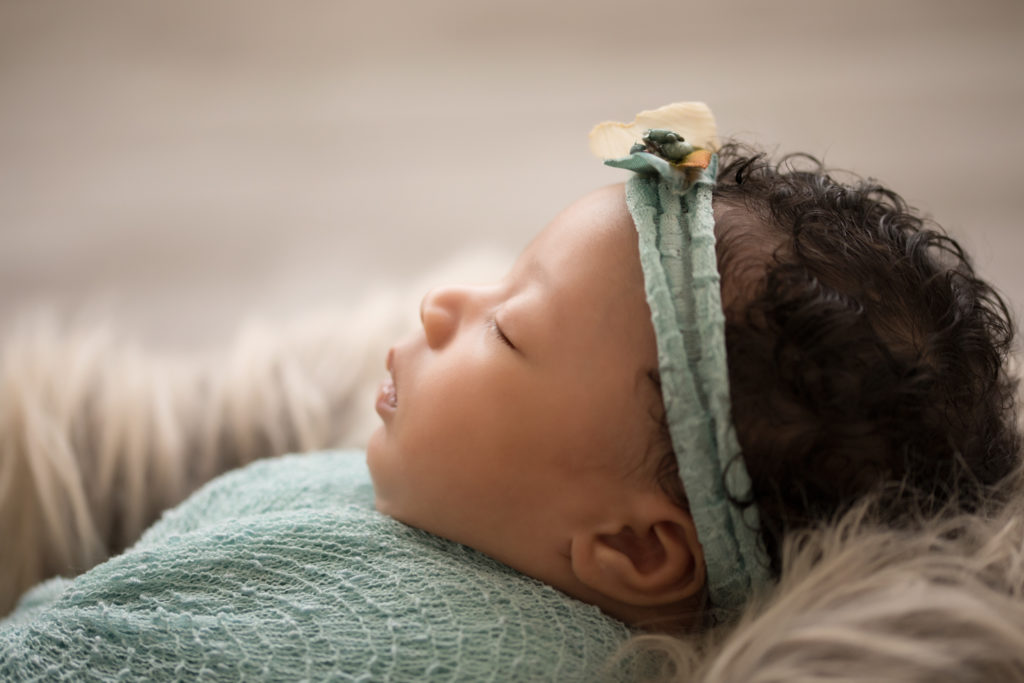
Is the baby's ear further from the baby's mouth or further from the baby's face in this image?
the baby's mouth

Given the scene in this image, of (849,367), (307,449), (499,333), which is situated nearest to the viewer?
(849,367)

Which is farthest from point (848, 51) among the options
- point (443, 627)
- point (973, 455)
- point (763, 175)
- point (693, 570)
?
point (443, 627)

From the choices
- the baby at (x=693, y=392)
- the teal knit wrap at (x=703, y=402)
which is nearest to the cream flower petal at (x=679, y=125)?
the baby at (x=693, y=392)

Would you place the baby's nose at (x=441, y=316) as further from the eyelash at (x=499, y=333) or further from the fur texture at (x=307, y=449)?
the fur texture at (x=307, y=449)

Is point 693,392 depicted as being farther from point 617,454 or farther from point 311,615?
point 311,615

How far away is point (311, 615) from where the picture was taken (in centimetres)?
75

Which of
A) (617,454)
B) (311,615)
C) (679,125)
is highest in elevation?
(679,125)

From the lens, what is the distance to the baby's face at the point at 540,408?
758 mm

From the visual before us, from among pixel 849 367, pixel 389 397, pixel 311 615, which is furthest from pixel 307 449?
pixel 849 367

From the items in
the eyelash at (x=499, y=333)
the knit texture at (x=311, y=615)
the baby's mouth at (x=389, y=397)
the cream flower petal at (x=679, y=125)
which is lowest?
the knit texture at (x=311, y=615)

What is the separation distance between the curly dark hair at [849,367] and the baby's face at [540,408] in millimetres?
86

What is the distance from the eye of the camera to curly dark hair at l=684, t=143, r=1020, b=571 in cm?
70

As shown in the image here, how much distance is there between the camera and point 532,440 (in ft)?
2.55

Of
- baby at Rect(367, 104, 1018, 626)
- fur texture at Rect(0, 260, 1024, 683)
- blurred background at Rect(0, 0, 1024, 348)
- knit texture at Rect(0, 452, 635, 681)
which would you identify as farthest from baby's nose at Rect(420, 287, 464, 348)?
blurred background at Rect(0, 0, 1024, 348)
